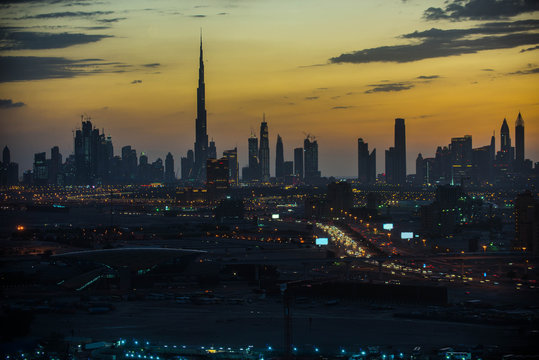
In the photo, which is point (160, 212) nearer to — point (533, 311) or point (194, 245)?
point (194, 245)

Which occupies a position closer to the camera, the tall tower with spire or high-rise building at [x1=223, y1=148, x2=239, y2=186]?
the tall tower with spire

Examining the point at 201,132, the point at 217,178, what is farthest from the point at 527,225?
the point at 201,132

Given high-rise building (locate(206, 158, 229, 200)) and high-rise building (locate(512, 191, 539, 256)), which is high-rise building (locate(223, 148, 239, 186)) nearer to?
high-rise building (locate(206, 158, 229, 200))

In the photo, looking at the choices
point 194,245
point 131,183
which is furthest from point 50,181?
point 194,245

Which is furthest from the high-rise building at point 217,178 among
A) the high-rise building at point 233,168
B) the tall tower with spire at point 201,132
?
the high-rise building at point 233,168

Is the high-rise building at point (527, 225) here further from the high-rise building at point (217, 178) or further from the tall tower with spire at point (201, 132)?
the tall tower with spire at point (201, 132)

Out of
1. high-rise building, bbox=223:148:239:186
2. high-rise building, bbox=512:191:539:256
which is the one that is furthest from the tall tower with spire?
high-rise building, bbox=512:191:539:256
